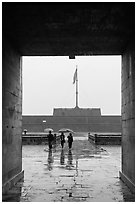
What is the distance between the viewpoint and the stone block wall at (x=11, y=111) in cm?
971

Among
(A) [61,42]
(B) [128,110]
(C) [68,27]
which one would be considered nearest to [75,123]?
(B) [128,110]

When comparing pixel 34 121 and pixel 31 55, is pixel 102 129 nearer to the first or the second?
pixel 34 121

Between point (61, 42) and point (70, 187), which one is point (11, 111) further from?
point (70, 187)

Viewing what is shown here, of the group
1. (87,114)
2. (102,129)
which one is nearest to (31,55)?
(102,129)

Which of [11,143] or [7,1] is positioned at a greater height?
[7,1]

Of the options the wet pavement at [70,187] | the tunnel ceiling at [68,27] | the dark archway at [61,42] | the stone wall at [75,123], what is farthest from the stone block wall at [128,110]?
the stone wall at [75,123]

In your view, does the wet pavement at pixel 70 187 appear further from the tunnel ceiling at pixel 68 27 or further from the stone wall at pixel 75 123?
the stone wall at pixel 75 123

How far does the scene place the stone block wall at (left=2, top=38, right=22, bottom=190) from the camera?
31.9ft

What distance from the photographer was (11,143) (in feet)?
35.8

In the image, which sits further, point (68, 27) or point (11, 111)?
point (11, 111)

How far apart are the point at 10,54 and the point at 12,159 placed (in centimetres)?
342

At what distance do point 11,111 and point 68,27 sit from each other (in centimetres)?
332

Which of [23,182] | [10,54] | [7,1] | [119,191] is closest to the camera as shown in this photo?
[7,1]

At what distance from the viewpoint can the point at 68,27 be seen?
30.6 ft
